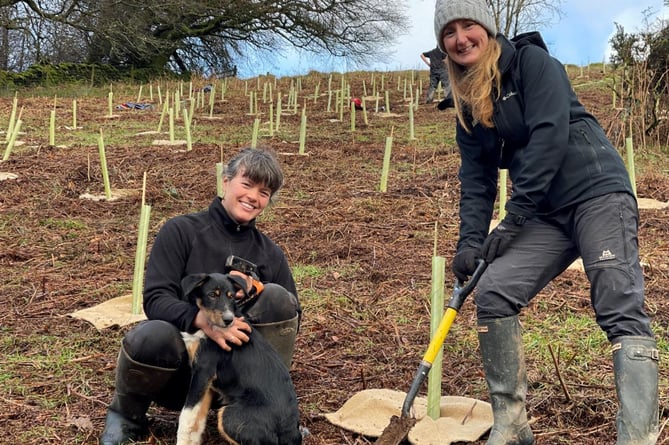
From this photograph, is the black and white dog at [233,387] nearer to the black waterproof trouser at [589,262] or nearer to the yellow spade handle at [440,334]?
the yellow spade handle at [440,334]

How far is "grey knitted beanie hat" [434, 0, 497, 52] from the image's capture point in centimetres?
249

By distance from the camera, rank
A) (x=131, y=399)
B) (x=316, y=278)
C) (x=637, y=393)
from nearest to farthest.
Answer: (x=637, y=393) → (x=131, y=399) → (x=316, y=278)

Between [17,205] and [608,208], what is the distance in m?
6.65

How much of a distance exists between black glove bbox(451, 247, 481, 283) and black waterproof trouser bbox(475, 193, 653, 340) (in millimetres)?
144

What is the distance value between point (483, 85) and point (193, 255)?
1379mm

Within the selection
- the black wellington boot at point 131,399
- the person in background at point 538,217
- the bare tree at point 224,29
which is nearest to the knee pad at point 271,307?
the black wellington boot at point 131,399

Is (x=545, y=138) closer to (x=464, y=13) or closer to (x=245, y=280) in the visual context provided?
(x=464, y=13)

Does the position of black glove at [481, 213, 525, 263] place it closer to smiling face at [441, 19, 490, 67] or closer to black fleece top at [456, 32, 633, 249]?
black fleece top at [456, 32, 633, 249]

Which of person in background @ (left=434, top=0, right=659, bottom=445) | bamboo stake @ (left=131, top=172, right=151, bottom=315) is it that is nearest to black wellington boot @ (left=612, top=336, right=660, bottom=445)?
person in background @ (left=434, top=0, right=659, bottom=445)

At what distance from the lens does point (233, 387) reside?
246 centimetres

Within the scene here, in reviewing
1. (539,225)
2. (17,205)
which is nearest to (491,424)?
(539,225)

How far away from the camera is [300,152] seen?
33.4ft

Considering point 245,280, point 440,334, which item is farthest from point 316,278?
point 440,334

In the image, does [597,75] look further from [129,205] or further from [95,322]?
[95,322]
